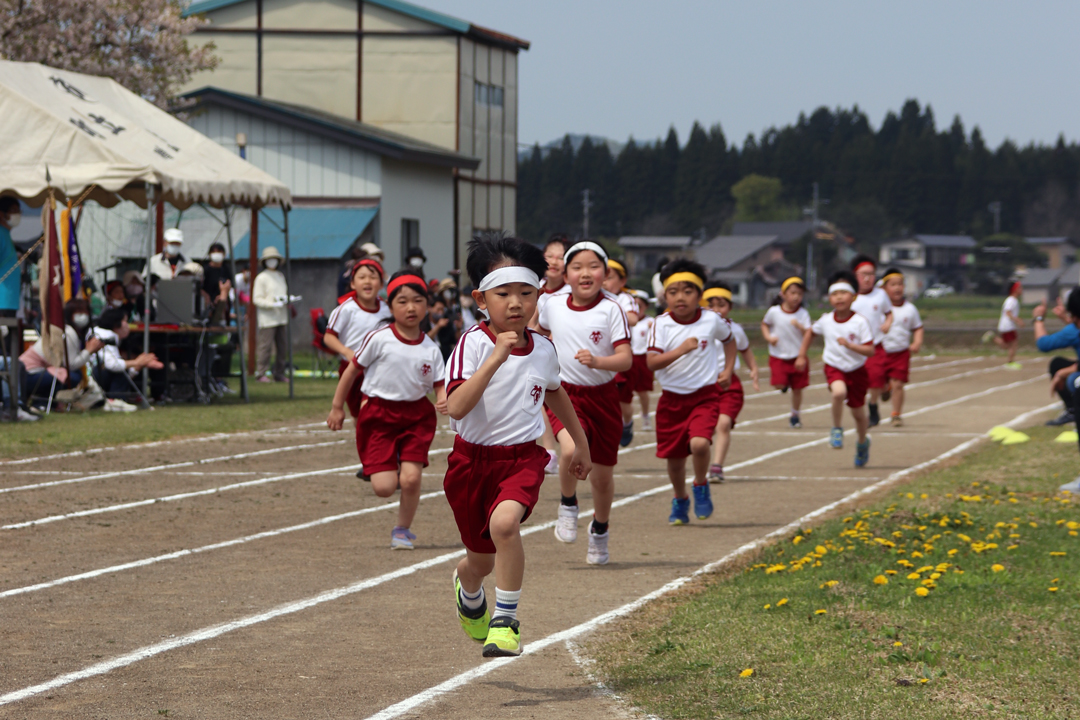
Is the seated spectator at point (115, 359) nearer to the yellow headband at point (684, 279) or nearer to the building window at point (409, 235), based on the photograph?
the yellow headband at point (684, 279)

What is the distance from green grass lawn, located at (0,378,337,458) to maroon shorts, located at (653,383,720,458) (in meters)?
7.37

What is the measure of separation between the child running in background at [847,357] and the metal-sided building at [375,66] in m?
27.6

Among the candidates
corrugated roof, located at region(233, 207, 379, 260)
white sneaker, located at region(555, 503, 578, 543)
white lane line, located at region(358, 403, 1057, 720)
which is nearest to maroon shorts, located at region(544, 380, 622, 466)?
white sneaker, located at region(555, 503, 578, 543)

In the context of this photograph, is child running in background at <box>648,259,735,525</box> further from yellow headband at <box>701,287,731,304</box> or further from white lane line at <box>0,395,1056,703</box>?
yellow headband at <box>701,287,731,304</box>

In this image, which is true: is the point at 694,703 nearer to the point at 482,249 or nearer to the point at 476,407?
the point at 476,407

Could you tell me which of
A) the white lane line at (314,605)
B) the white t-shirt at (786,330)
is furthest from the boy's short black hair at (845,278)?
the white lane line at (314,605)

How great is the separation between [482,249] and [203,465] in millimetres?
8691

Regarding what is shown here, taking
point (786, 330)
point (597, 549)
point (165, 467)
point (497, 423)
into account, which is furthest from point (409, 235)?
point (497, 423)

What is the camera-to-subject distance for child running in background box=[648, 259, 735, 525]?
1058 cm

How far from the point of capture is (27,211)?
4688 cm

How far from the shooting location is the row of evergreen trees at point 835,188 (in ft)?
547

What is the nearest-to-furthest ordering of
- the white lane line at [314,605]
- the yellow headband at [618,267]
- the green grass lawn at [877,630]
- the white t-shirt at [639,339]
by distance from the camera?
the green grass lawn at [877,630], the white lane line at [314,605], the yellow headband at [618,267], the white t-shirt at [639,339]

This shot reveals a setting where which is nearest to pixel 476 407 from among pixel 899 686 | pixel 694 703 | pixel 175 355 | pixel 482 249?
pixel 482 249

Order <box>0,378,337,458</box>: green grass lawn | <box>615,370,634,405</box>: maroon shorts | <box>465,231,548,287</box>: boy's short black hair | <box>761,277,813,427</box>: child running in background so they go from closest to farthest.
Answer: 1. <box>465,231,548,287</box>: boy's short black hair
2. <box>615,370,634,405</box>: maroon shorts
3. <box>0,378,337,458</box>: green grass lawn
4. <box>761,277,813,427</box>: child running in background
